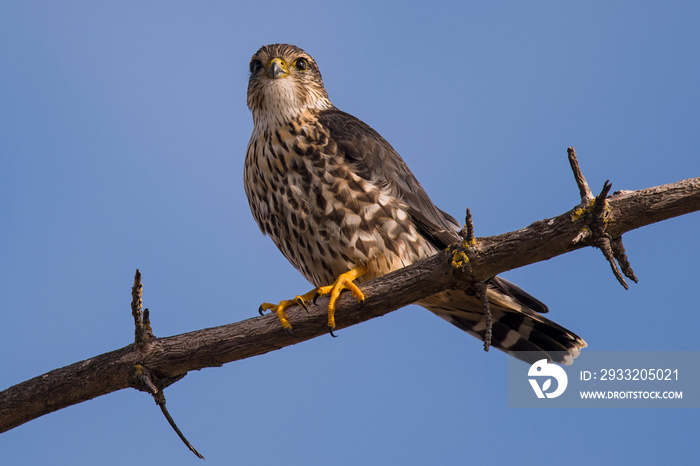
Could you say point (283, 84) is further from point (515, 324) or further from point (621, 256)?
point (621, 256)

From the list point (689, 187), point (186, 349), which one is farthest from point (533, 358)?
point (186, 349)

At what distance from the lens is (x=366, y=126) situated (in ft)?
12.8

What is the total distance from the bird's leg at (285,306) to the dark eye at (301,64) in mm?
1509

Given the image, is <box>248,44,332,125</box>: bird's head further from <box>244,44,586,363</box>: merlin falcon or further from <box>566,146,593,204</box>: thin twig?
<box>566,146,593,204</box>: thin twig

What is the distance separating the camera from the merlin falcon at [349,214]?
3.40 m

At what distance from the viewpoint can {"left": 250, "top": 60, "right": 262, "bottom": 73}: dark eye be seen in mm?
4232

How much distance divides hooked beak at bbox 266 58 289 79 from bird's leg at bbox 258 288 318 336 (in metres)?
1.36

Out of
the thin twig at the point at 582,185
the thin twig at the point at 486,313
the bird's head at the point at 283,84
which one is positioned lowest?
the thin twig at the point at 486,313

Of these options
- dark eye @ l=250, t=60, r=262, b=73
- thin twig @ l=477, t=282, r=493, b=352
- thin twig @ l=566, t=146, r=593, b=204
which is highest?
dark eye @ l=250, t=60, r=262, b=73

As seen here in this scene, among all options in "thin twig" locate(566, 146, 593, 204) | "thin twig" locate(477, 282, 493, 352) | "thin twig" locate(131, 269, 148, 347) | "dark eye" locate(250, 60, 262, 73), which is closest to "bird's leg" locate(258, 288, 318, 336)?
"thin twig" locate(131, 269, 148, 347)

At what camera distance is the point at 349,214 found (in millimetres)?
3389

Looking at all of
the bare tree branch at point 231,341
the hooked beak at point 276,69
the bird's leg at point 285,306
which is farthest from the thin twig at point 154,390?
the hooked beak at point 276,69

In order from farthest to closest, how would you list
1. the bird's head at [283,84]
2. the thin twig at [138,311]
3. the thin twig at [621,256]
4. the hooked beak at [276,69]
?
the hooked beak at [276,69]
the bird's head at [283,84]
the thin twig at [138,311]
the thin twig at [621,256]

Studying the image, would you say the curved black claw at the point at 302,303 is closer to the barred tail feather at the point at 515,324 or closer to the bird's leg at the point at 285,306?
the bird's leg at the point at 285,306
